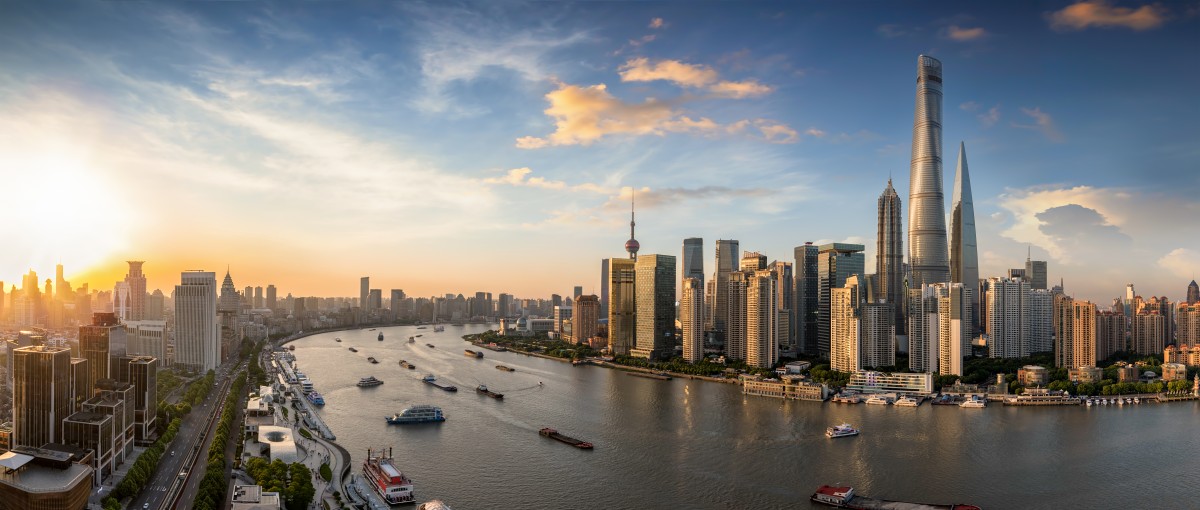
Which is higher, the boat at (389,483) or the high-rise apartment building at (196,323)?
the high-rise apartment building at (196,323)

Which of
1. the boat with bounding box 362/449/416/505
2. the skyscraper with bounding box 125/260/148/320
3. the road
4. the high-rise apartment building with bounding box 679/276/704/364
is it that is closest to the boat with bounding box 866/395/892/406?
the high-rise apartment building with bounding box 679/276/704/364

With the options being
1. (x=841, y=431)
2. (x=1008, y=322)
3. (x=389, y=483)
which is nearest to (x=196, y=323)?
(x=389, y=483)

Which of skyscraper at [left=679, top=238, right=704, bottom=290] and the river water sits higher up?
skyscraper at [left=679, top=238, right=704, bottom=290]

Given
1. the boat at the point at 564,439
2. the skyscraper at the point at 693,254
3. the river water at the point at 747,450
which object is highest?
the skyscraper at the point at 693,254

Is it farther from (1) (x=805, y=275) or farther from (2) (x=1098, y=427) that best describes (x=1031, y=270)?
(2) (x=1098, y=427)

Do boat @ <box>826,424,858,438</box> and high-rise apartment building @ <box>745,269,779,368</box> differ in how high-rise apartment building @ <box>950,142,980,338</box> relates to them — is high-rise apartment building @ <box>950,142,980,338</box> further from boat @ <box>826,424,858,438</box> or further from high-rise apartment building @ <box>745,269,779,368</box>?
boat @ <box>826,424,858,438</box>

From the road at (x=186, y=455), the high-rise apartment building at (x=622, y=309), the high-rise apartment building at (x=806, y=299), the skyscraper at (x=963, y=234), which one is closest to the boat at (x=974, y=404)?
the high-rise apartment building at (x=806, y=299)

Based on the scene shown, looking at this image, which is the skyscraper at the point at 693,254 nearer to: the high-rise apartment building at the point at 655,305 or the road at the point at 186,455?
the high-rise apartment building at the point at 655,305

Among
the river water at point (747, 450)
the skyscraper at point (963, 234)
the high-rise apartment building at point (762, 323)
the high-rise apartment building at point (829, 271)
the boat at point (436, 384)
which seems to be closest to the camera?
the river water at point (747, 450)
